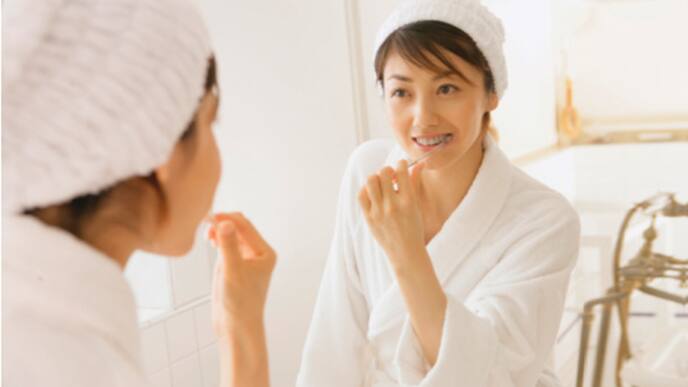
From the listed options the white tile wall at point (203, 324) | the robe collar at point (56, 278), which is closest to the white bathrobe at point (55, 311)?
the robe collar at point (56, 278)

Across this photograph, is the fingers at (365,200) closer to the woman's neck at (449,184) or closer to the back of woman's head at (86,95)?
the woman's neck at (449,184)

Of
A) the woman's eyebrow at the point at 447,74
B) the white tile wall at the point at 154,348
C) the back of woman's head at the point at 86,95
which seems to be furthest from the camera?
the white tile wall at the point at 154,348

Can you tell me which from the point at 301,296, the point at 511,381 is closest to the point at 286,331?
the point at 301,296

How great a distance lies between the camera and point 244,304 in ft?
2.47

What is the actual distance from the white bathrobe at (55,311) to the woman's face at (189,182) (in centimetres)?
8

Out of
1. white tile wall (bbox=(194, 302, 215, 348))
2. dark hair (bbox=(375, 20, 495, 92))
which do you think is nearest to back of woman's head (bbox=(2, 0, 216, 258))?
dark hair (bbox=(375, 20, 495, 92))

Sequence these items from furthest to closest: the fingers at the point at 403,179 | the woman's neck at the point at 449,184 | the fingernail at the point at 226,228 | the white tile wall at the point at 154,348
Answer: the white tile wall at the point at 154,348
the woman's neck at the point at 449,184
the fingers at the point at 403,179
the fingernail at the point at 226,228

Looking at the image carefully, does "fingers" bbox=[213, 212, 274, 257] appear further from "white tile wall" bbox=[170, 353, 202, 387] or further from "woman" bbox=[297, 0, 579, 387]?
"white tile wall" bbox=[170, 353, 202, 387]

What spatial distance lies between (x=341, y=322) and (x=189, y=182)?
689mm

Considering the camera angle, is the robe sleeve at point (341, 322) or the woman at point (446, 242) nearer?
the woman at point (446, 242)

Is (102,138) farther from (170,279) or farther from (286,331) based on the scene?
(286,331)

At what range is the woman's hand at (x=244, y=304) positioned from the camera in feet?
2.45

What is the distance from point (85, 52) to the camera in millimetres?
518

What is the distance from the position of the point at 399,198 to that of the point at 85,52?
534 mm
